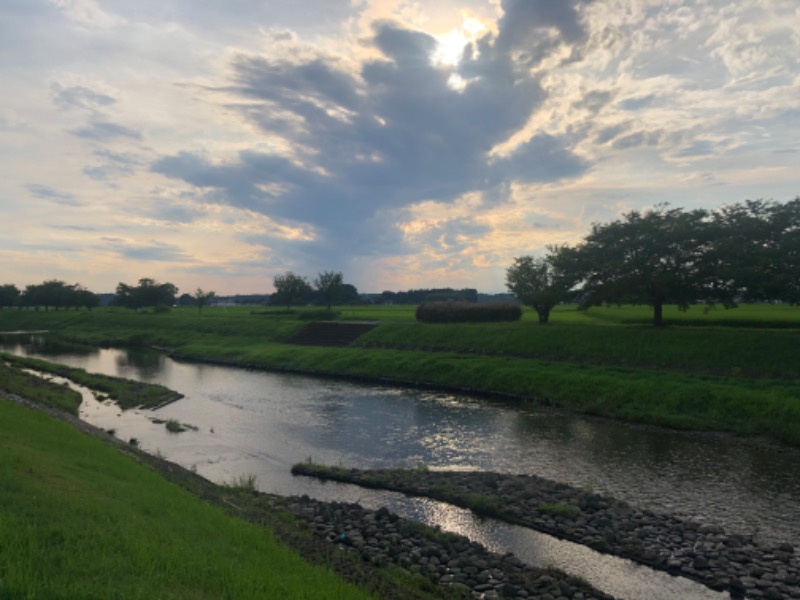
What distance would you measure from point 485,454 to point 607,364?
1827 cm

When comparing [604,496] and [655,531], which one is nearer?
[655,531]

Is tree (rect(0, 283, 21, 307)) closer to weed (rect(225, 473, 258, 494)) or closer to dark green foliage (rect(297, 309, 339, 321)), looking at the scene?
dark green foliage (rect(297, 309, 339, 321))

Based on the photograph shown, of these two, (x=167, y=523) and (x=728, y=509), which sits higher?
(x=167, y=523)

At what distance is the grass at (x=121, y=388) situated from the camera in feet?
Result: 112

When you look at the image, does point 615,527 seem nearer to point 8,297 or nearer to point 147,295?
point 147,295

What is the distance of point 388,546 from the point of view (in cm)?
1329

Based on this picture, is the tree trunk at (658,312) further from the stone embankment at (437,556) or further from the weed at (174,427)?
the weed at (174,427)

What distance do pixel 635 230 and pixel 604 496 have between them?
31741 mm

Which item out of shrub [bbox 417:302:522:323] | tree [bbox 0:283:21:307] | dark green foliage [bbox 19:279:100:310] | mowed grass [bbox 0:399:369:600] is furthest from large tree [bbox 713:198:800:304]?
tree [bbox 0:283:21:307]

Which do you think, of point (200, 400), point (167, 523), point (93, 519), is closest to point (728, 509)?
point (167, 523)

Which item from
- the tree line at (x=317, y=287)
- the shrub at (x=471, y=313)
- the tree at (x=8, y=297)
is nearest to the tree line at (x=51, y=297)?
the tree at (x=8, y=297)

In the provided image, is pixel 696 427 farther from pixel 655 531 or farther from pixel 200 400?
pixel 200 400

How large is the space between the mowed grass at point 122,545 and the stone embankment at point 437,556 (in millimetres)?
2971

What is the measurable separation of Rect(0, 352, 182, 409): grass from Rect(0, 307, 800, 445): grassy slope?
45.3ft
